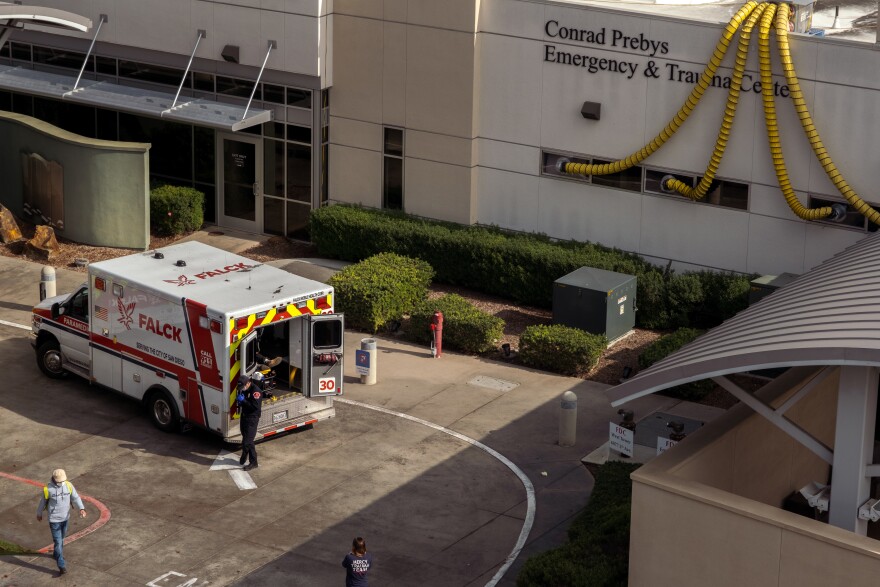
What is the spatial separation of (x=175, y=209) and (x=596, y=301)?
1110 cm

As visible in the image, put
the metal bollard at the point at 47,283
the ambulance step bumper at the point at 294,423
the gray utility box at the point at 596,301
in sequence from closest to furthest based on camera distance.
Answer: the ambulance step bumper at the point at 294,423 < the gray utility box at the point at 596,301 < the metal bollard at the point at 47,283

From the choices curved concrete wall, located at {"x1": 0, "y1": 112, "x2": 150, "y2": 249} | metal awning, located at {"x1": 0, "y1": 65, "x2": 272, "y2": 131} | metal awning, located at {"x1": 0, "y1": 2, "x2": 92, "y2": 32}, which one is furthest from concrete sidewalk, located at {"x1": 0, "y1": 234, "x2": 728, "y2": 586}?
metal awning, located at {"x1": 0, "y1": 2, "x2": 92, "y2": 32}

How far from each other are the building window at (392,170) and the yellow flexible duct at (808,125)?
341 inches

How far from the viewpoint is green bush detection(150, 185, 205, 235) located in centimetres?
3114

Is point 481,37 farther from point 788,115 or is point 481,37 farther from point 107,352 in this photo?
point 107,352

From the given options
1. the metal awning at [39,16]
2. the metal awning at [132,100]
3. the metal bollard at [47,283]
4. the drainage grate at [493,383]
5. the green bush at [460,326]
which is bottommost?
the drainage grate at [493,383]

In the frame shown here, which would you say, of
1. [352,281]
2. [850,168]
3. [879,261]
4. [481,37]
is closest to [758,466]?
[879,261]

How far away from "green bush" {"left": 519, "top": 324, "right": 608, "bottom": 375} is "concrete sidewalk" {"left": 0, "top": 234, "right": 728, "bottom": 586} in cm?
26

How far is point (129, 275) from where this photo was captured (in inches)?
843

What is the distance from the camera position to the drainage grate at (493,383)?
23703 millimetres

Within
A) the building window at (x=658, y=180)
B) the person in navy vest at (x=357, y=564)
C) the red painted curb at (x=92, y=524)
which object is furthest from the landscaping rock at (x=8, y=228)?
the person in navy vest at (x=357, y=564)

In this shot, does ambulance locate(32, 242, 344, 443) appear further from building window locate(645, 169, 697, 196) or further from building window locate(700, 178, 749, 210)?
building window locate(700, 178, 749, 210)

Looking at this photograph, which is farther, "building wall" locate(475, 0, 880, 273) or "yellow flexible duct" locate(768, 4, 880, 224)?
"building wall" locate(475, 0, 880, 273)

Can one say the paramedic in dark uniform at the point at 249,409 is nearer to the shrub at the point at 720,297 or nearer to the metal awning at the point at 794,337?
the metal awning at the point at 794,337
